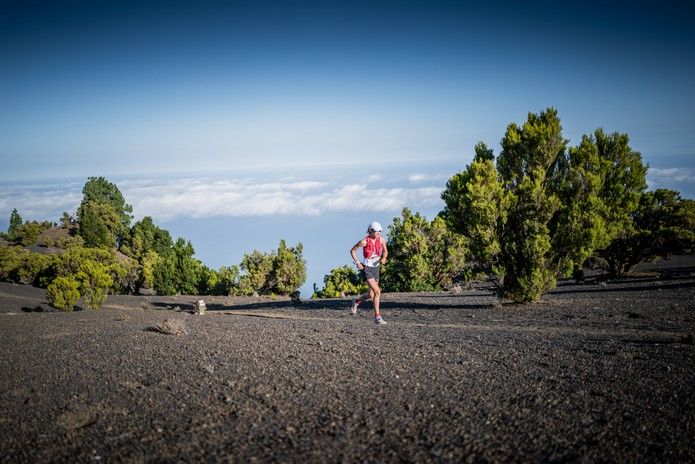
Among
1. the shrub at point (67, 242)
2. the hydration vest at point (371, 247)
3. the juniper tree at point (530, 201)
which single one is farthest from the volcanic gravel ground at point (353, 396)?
the shrub at point (67, 242)

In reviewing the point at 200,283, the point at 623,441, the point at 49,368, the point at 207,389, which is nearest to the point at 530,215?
the point at 623,441

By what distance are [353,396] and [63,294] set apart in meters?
17.3

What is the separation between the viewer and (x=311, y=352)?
779 centimetres

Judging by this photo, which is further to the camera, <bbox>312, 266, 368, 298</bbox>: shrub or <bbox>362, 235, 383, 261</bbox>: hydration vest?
<bbox>312, 266, 368, 298</bbox>: shrub

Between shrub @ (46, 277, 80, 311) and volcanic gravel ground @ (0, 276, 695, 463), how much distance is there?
28.0 ft

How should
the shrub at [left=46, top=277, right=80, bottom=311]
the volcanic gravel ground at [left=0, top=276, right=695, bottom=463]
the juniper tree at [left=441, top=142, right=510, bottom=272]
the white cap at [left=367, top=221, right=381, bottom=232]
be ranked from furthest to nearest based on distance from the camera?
the shrub at [left=46, top=277, right=80, bottom=311]
the juniper tree at [left=441, top=142, right=510, bottom=272]
the white cap at [left=367, top=221, right=381, bottom=232]
the volcanic gravel ground at [left=0, top=276, right=695, bottom=463]

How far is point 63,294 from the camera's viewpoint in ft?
57.4

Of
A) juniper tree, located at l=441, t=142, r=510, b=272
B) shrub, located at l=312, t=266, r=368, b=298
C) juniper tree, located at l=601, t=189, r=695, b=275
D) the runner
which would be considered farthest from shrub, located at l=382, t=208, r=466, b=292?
the runner

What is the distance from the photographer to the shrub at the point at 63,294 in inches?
681

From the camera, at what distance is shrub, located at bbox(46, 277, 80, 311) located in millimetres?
17297

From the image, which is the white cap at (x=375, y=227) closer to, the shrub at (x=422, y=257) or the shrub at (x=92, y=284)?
the shrub at (x=92, y=284)

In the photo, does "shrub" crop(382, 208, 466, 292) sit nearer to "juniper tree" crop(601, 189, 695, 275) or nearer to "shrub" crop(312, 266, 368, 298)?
→ "shrub" crop(312, 266, 368, 298)

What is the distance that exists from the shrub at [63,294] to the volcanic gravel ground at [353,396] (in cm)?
852

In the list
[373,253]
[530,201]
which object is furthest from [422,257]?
[373,253]
